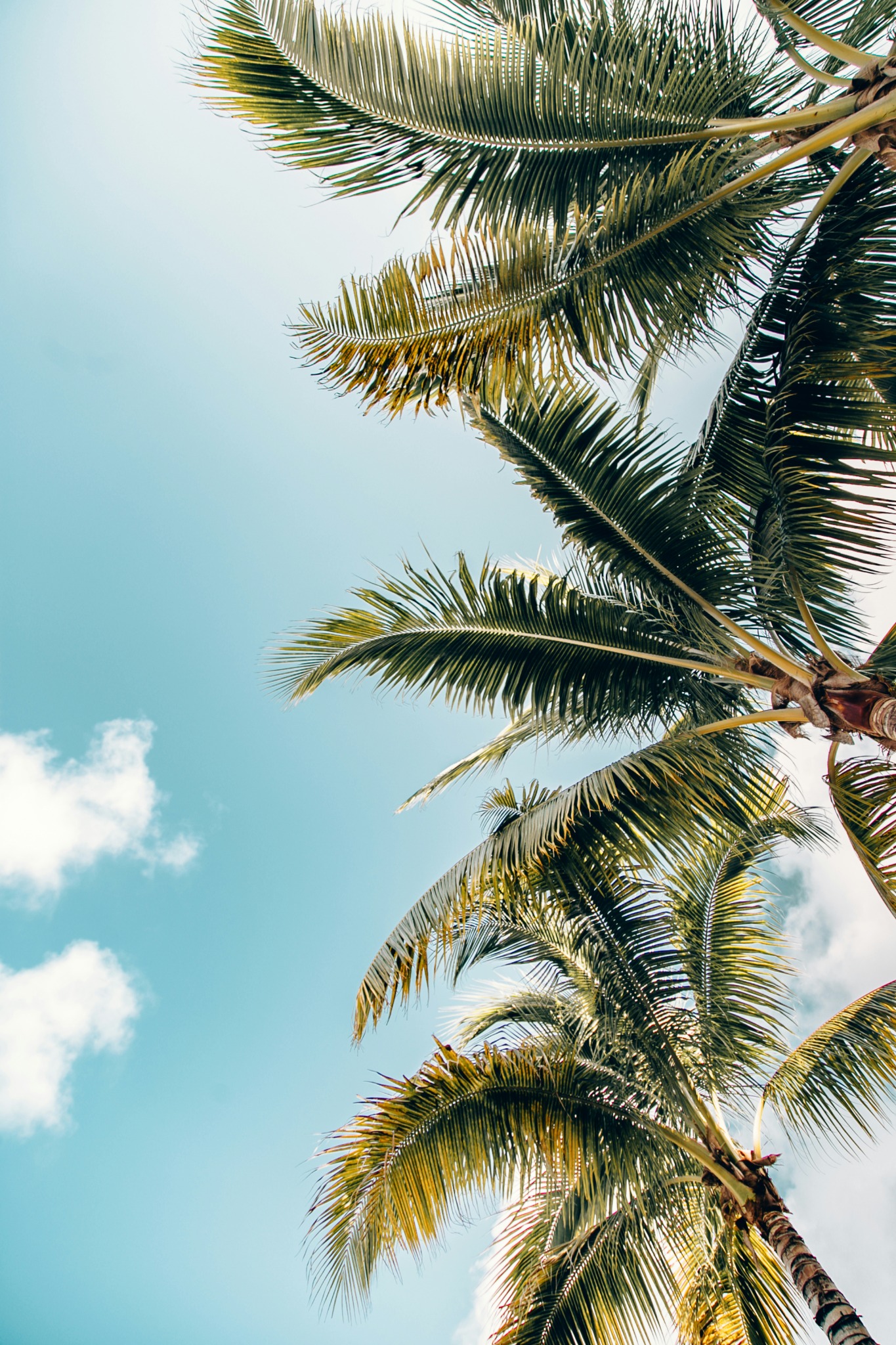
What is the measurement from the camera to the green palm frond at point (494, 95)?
384 cm

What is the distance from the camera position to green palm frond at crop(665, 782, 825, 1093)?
237 inches

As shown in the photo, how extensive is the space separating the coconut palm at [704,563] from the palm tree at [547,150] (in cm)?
60

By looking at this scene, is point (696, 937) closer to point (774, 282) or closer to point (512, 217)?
point (774, 282)

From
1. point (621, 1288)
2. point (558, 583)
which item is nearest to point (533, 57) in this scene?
point (558, 583)

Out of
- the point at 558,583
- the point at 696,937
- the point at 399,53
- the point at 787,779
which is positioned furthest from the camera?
the point at 696,937

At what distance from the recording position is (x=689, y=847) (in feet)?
16.7

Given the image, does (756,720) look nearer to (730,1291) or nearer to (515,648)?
(515,648)

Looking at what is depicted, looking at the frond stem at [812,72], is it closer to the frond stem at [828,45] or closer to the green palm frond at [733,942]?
the frond stem at [828,45]

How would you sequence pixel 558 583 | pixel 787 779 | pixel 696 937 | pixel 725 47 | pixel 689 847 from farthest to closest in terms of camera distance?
pixel 696 937 < pixel 787 779 < pixel 558 583 < pixel 689 847 < pixel 725 47

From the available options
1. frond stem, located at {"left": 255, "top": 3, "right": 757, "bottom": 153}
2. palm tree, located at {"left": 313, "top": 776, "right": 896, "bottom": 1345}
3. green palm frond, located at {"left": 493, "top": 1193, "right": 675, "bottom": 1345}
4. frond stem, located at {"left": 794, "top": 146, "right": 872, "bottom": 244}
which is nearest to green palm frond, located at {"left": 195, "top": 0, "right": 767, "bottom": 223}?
frond stem, located at {"left": 255, "top": 3, "right": 757, "bottom": 153}

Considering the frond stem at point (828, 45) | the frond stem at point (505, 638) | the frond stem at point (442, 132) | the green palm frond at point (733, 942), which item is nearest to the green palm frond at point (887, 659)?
the frond stem at point (505, 638)

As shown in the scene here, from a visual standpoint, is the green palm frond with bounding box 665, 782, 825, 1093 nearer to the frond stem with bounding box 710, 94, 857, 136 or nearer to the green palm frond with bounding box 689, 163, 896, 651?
the green palm frond with bounding box 689, 163, 896, 651

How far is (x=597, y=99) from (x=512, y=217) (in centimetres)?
73

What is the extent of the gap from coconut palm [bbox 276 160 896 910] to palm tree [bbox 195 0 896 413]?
0.60 meters
